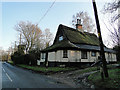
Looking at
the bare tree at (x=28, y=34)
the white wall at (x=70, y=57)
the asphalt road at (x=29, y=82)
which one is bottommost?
the asphalt road at (x=29, y=82)

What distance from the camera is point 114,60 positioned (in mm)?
24422

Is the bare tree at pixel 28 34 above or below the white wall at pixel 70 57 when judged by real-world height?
above

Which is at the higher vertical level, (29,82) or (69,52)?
(69,52)

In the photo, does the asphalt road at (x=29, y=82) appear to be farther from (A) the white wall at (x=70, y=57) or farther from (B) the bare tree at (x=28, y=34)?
(B) the bare tree at (x=28, y=34)

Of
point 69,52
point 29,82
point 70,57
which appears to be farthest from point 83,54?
point 29,82

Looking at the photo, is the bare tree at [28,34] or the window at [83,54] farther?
the bare tree at [28,34]

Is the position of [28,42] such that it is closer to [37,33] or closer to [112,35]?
[37,33]

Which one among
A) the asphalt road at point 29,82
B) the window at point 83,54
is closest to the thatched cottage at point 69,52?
the window at point 83,54

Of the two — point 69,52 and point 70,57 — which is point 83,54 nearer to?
point 70,57

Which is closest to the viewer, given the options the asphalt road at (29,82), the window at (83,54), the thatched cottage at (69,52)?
the asphalt road at (29,82)

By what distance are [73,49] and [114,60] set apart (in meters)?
13.2

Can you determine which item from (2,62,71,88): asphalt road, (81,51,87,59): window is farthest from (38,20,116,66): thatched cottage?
(2,62,71,88): asphalt road

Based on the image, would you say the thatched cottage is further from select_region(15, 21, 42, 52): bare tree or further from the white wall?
select_region(15, 21, 42, 52): bare tree

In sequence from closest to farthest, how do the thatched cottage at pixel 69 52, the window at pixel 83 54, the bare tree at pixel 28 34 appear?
1. the thatched cottage at pixel 69 52
2. the window at pixel 83 54
3. the bare tree at pixel 28 34
